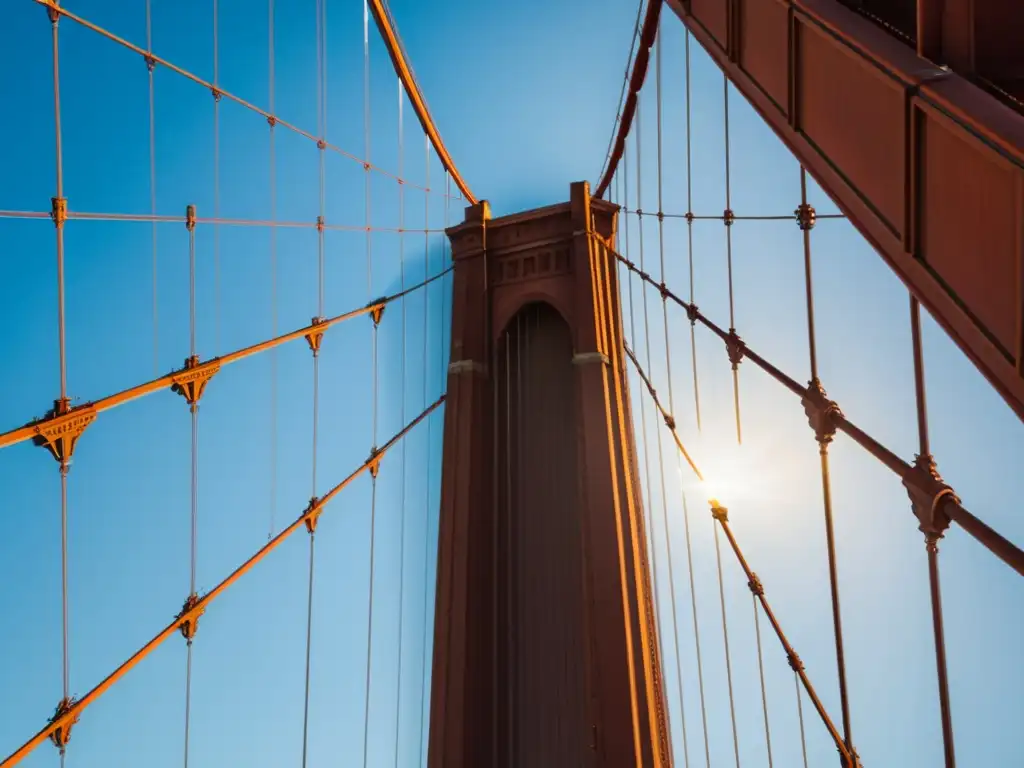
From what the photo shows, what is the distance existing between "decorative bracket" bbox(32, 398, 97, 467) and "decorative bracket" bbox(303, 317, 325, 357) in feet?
10.7

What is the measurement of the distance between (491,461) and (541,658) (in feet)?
6.62

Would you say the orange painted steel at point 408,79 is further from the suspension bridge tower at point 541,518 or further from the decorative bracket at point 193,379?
the decorative bracket at point 193,379

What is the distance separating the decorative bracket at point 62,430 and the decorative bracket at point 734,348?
360 cm

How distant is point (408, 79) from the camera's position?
37.7 feet

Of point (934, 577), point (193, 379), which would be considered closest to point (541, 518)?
point (193, 379)

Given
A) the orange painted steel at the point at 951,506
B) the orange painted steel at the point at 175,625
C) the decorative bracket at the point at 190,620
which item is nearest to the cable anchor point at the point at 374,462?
the orange painted steel at the point at 175,625

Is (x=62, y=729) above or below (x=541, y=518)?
below

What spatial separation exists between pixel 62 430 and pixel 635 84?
950cm

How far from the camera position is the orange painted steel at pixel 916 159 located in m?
1.55

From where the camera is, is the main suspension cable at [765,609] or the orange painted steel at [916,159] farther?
the main suspension cable at [765,609]

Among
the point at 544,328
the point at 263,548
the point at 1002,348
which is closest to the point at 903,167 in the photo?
the point at 1002,348

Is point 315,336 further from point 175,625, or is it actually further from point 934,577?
point 934,577

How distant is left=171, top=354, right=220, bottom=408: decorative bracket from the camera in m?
4.71

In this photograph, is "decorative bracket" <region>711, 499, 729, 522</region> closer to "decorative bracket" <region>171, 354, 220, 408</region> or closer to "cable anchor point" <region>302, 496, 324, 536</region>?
"cable anchor point" <region>302, 496, 324, 536</region>
